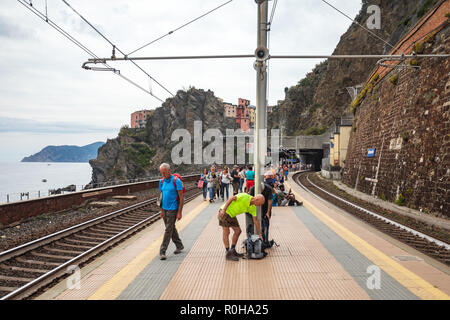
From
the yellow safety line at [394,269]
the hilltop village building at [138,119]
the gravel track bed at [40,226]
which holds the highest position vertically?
the hilltop village building at [138,119]

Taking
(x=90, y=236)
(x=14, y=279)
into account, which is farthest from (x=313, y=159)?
(x=14, y=279)

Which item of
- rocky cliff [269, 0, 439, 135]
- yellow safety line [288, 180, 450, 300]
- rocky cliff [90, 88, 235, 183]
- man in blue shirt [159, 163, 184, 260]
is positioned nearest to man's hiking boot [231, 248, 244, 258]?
man in blue shirt [159, 163, 184, 260]

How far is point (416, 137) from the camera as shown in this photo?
13.5 metres

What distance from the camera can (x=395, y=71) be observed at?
18547mm

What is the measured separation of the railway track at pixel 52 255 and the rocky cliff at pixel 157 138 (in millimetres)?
89402

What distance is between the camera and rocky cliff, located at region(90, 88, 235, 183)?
98.8 metres

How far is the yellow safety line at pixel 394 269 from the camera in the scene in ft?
14.2

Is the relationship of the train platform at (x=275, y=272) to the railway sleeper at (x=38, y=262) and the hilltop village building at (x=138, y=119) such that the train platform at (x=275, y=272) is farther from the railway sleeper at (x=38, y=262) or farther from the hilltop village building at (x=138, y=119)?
the hilltop village building at (x=138, y=119)

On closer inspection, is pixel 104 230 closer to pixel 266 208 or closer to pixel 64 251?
pixel 64 251

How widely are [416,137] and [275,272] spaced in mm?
11784

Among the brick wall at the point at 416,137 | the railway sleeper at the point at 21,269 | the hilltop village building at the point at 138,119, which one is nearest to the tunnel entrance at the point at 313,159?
the brick wall at the point at 416,137

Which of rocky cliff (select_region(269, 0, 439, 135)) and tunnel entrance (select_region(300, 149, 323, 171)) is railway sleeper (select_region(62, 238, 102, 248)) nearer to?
rocky cliff (select_region(269, 0, 439, 135))

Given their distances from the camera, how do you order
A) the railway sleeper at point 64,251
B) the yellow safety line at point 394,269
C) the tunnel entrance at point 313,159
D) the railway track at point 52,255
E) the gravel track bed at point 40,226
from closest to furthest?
1. the yellow safety line at point 394,269
2. the railway track at point 52,255
3. the railway sleeper at point 64,251
4. the gravel track bed at point 40,226
5. the tunnel entrance at point 313,159
